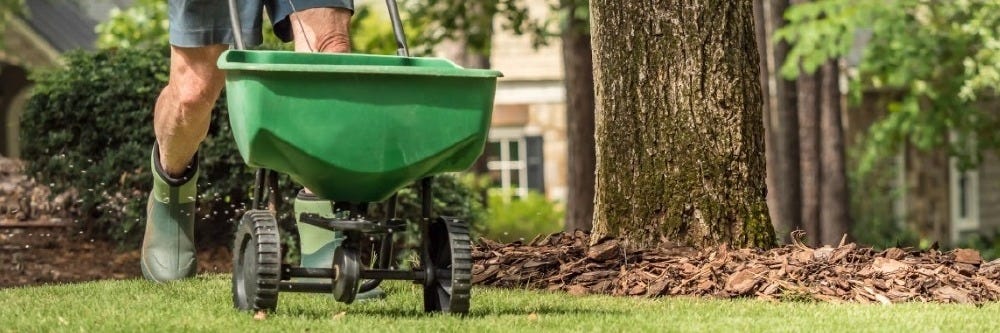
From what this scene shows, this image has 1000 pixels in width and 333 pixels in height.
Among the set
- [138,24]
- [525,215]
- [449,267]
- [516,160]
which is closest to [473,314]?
[449,267]

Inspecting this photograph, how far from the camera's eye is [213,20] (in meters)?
5.59

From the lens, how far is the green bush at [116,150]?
28.8ft

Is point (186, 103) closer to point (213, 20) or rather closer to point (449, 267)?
point (213, 20)

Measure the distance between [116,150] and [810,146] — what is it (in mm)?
8977

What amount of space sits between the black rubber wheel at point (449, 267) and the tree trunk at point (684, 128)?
156cm

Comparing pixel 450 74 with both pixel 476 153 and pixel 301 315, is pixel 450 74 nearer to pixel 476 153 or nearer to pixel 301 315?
pixel 476 153

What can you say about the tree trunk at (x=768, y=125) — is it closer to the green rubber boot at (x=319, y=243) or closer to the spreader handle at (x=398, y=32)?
the green rubber boot at (x=319, y=243)

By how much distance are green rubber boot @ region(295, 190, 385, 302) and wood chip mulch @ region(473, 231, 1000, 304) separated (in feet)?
2.75

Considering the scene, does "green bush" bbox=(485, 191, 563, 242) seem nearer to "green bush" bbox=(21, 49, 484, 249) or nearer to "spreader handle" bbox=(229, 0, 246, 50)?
"green bush" bbox=(21, 49, 484, 249)

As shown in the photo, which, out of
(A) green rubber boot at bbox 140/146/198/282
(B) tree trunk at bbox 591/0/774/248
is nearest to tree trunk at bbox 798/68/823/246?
(B) tree trunk at bbox 591/0/774/248

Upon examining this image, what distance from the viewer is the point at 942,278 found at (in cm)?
587

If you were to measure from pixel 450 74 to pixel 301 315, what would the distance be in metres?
0.83

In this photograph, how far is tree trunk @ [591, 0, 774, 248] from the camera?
20.6 feet

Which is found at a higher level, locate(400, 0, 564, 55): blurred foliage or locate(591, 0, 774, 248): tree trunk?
locate(400, 0, 564, 55): blurred foliage
